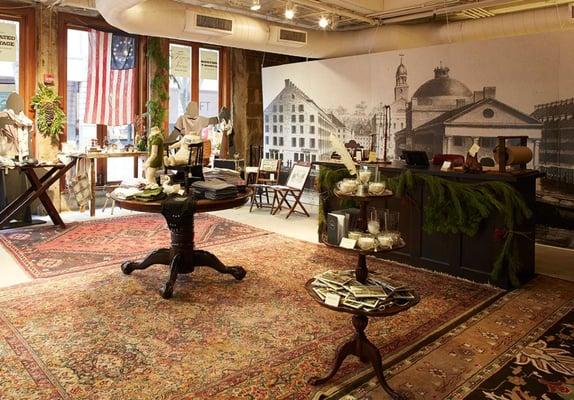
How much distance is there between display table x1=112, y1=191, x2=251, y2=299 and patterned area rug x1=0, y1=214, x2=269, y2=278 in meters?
0.70

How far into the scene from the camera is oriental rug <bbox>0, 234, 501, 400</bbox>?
259 cm

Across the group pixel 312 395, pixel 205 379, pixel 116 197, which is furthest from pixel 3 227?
pixel 312 395

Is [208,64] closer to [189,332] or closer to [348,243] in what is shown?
[189,332]

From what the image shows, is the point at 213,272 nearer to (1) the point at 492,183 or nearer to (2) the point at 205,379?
(2) the point at 205,379

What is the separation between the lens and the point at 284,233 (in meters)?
6.36

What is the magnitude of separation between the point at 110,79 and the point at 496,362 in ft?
24.1

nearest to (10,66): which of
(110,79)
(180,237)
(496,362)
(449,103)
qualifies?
(110,79)

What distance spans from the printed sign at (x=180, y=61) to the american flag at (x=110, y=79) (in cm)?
73

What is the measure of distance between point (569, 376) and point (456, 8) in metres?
5.27

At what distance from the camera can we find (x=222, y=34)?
682cm

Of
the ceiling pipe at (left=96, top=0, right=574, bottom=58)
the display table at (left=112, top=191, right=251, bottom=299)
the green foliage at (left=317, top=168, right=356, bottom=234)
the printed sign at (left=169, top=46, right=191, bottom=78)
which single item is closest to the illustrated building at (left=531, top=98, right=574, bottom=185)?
the ceiling pipe at (left=96, top=0, right=574, bottom=58)

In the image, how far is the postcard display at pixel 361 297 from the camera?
7.69 ft

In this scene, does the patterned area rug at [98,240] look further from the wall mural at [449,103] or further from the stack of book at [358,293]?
the stack of book at [358,293]

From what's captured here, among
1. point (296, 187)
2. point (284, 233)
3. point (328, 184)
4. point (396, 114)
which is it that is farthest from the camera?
point (296, 187)
